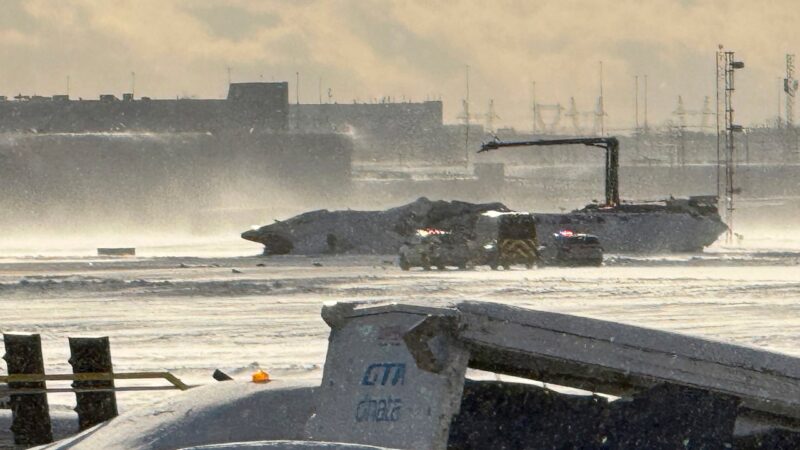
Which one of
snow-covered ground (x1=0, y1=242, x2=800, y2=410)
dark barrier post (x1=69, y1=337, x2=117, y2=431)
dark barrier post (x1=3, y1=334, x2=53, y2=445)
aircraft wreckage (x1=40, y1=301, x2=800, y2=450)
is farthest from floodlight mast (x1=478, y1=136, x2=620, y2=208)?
aircraft wreckage (x1=40, y1=301, x2=800, y2=450)

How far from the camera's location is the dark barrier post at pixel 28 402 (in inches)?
439

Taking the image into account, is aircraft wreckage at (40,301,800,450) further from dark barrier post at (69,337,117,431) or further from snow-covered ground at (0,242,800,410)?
snow-covered ground at (0,242,800,410)

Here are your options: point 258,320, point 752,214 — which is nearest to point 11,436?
point 258,320

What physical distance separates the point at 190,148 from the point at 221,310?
127 metres

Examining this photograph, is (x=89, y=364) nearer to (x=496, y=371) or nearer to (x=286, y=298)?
(x=496, y=371)

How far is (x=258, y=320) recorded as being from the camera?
28.7 metres

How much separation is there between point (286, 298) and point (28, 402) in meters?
24.2

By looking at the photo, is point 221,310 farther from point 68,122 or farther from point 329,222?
point 68,122

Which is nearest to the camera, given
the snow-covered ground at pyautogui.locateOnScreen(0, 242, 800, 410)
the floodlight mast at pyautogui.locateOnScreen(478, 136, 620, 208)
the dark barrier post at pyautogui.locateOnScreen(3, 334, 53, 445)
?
the dark barrier post at pyautogui.locateOnScreen(3, 334, 53, 445)

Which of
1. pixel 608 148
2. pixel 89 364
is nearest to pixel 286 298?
pixel 89 364

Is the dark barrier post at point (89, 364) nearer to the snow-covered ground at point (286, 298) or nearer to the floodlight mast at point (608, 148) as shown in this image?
the snow-covered ground at point (286, 298)

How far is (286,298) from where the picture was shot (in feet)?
116

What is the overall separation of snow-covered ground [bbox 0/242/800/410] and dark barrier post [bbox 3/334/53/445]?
341 cm

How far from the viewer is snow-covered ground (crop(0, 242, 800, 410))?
22.2 metres
